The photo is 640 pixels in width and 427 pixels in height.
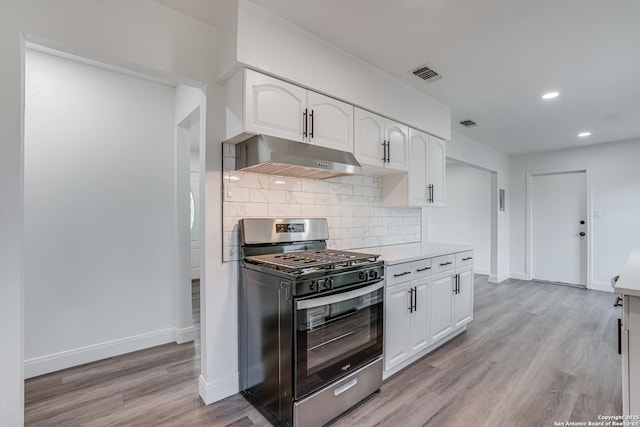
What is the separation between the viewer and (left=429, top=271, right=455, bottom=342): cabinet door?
2736 mm

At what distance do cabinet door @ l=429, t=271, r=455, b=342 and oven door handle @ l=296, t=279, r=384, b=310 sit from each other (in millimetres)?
861

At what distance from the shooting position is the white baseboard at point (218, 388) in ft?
6.70

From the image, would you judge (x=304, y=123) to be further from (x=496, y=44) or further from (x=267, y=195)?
(x=496, y=44)

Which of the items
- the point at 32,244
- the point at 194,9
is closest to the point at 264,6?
the point at 194,9

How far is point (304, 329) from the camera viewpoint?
5.56ft

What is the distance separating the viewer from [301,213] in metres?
2.54

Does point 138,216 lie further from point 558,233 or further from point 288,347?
point 558,233

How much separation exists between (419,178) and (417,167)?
0.40 ft

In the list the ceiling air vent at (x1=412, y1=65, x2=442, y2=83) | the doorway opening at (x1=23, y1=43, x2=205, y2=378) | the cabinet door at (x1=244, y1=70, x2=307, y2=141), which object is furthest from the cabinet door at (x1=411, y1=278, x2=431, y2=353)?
the doorway opening at (x1=23, y1=43, x2=205, y2=378)

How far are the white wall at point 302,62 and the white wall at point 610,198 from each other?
451 cm

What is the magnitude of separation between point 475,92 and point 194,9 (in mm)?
2671

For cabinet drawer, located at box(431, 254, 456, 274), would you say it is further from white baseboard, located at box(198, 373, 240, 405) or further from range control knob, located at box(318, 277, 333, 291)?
white baseboard, located at box(198, 373, 240, 405)

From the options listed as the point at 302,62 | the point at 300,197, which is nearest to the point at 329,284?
the point at 300,197

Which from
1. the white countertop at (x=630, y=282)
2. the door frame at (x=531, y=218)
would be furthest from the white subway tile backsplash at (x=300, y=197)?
the door frame at (x=531, y=218)
